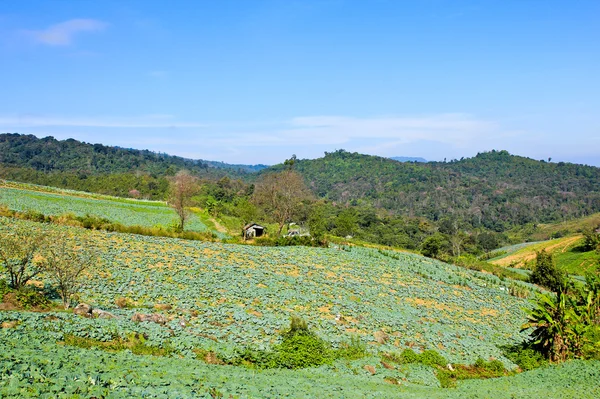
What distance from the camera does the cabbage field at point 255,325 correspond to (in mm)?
10969

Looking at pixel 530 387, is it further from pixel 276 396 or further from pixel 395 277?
pixel 395 277

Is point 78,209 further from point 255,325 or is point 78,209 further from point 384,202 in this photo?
point 384,202

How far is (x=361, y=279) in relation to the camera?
3356 cm

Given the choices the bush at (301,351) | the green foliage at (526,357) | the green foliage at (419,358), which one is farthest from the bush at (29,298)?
the green foliage at (526,357)

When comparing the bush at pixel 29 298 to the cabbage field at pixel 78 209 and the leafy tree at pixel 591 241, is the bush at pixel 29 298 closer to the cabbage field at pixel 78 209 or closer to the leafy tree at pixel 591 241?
the cabbage field at pixel 78 209

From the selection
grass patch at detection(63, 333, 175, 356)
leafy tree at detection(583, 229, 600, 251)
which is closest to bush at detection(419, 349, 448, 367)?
grass patch at detection(63, 333, 175, 356)

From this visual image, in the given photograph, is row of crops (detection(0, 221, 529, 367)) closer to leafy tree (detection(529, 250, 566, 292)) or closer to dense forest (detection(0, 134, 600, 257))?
leafy tree (detection(529, 250, 566, 292))

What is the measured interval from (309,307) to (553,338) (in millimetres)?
12409

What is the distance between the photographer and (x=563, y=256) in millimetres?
74375

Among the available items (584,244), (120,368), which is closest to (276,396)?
(120,368)

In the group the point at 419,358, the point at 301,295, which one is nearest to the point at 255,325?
the point at 301,295

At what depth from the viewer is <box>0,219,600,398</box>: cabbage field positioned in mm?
10969

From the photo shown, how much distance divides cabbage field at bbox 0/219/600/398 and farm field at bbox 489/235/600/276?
3385cm

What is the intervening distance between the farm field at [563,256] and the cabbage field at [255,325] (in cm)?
3385
